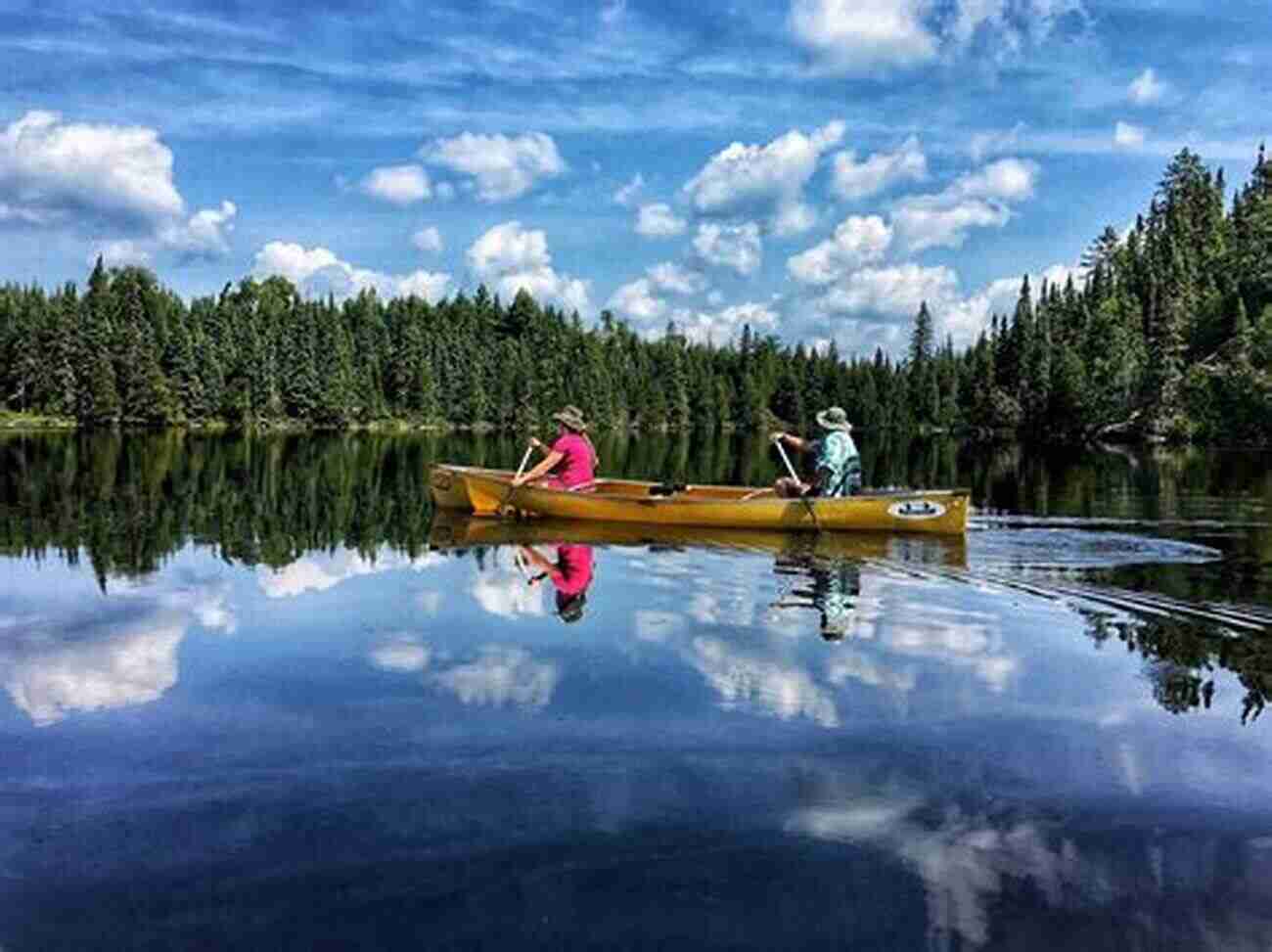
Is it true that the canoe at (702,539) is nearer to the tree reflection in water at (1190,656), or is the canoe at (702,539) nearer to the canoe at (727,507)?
the canoe at (727,507)

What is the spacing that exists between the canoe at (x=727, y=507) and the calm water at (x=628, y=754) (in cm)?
419

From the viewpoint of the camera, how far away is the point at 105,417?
106 meters

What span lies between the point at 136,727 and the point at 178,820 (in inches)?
86.9

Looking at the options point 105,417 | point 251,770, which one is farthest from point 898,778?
point 105,417

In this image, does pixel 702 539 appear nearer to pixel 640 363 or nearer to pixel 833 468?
pixel 833 468

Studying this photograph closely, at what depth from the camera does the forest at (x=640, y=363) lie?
10781 cm

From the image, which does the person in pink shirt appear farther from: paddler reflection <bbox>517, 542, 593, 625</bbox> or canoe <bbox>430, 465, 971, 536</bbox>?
paddler reflection <bbox>517, 542, 593, 625</bbox>

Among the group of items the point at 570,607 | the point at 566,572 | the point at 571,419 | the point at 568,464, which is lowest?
the point at 570,607

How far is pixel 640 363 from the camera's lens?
600 feet

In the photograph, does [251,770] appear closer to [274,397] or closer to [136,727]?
[136,727]

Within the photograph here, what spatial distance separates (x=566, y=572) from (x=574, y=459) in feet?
26.8

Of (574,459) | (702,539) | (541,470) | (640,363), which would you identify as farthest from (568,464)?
(640,363)

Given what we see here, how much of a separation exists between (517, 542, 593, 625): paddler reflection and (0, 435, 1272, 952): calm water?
0.44 feet

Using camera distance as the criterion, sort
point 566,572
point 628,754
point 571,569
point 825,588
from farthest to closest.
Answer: point 571,569 < point 566,572 < point 825,588 < point 628,754
